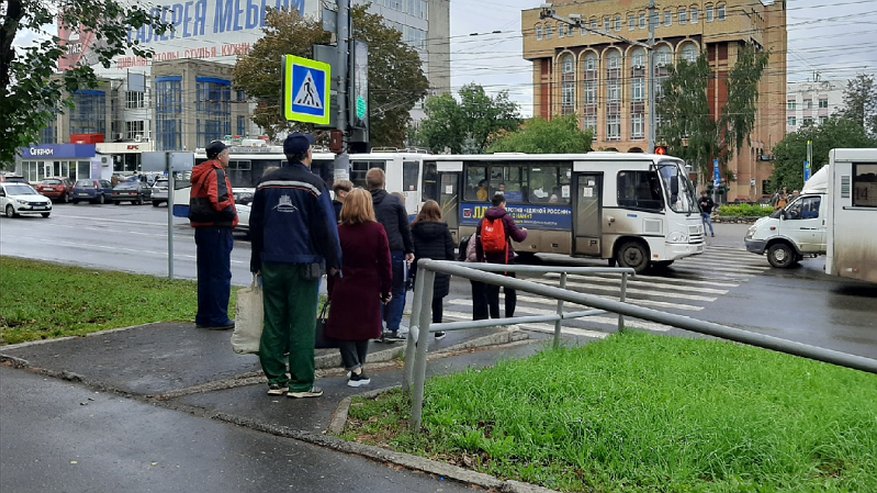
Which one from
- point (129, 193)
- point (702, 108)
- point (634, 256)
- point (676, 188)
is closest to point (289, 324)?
point (634, 256)

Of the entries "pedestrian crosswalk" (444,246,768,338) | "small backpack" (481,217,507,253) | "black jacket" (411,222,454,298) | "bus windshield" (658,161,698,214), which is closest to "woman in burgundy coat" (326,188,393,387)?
"pedestrian crosswalk" (444,246,768,338)

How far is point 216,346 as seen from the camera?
8406 millimetres

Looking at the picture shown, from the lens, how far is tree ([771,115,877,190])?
206 feet

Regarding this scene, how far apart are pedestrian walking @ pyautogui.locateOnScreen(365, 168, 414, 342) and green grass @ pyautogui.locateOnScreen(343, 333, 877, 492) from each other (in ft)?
7.53

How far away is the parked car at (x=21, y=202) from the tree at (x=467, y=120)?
102 feet

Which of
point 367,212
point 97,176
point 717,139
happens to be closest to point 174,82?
point 97,176

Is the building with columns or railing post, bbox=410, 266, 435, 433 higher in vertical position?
the building with columns

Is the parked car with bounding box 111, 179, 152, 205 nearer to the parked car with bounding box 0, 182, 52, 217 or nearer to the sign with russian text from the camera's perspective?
the parked car with bounding box 0, 182, 52, 217

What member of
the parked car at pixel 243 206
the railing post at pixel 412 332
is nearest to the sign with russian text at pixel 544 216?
the parked car at pixel 243 206

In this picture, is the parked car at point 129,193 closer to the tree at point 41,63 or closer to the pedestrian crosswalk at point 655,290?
the pedestrian crosswalk at point 655,290

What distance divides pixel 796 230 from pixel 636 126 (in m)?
68.0

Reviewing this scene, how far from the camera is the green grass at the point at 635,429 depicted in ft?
15.3

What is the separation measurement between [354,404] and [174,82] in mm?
81648

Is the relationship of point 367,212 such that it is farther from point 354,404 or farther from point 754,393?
point 754,393
